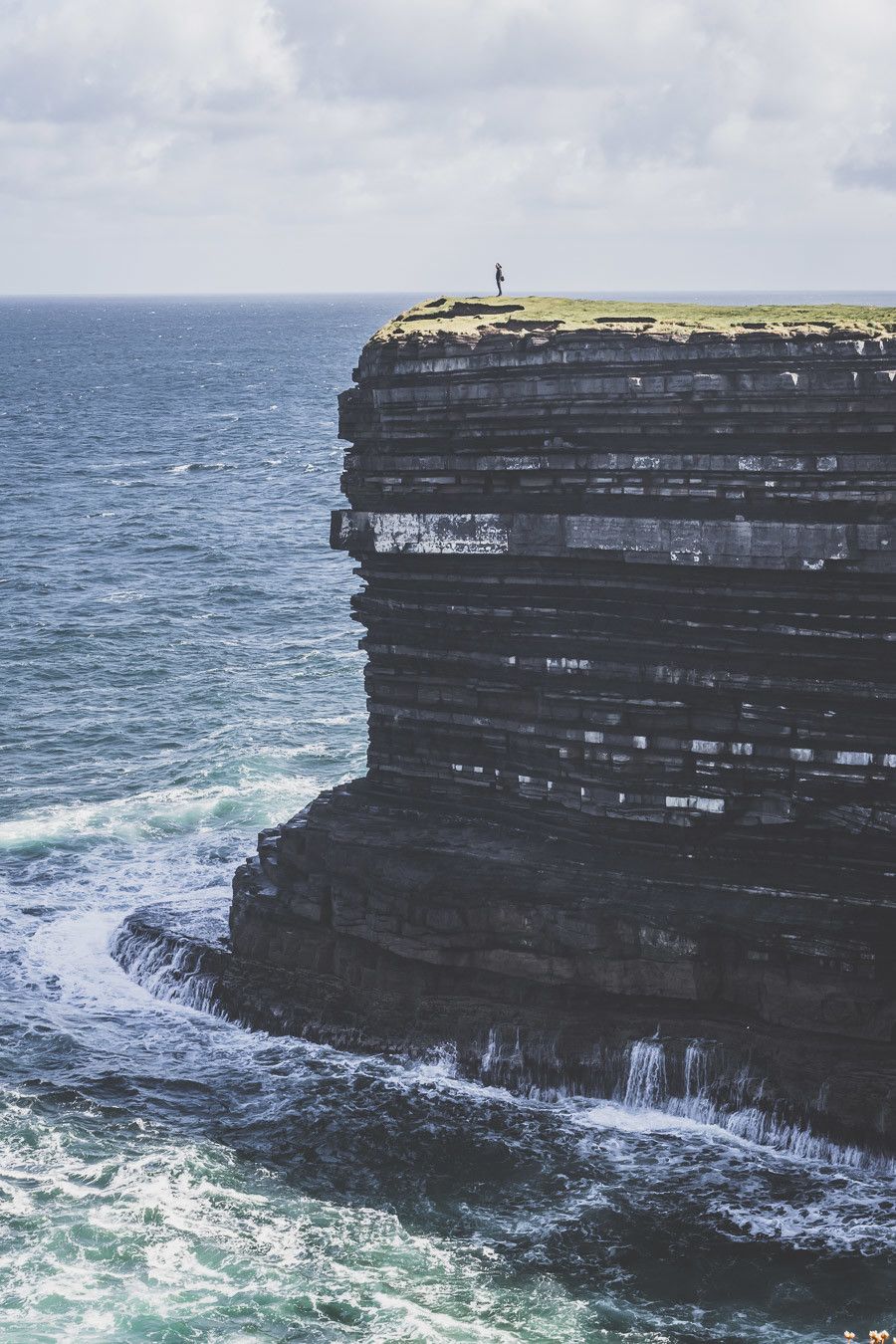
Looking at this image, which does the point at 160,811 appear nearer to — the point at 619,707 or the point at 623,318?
the point at 619,707

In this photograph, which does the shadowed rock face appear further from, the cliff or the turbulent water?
the turbulent water

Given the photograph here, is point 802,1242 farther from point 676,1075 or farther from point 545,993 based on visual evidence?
point 545,993

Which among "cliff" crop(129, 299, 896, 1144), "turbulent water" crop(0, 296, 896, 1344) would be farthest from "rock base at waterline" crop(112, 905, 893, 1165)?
"turbulent water" crop(0, 296, 896, 1344)

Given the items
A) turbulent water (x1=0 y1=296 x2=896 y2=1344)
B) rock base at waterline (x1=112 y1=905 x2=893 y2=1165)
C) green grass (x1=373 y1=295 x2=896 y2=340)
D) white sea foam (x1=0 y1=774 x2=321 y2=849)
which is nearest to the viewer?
turbulent water (x1=0 y1=296 x2=896 y2=1344)

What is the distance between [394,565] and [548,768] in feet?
26.0

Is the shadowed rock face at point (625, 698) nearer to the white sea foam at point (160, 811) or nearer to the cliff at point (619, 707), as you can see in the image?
the cliff at point (619, 707)

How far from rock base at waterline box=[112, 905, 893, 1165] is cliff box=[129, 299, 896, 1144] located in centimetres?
11

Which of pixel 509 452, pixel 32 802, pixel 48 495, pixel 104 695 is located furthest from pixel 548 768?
pixel 48 495

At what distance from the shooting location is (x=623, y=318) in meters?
47.9

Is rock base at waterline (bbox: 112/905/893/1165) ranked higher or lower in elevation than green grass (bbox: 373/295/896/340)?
lower

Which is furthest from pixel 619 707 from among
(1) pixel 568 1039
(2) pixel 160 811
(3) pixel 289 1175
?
(2) pixel 160 811

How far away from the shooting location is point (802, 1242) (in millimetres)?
37750

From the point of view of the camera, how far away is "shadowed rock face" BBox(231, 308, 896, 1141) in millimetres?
43156

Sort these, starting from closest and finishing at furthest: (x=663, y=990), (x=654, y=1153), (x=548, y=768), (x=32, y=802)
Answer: (x=654, y=1153) < (x=663, y=990) < (x=548, y=768) < (x=32, y=802)
